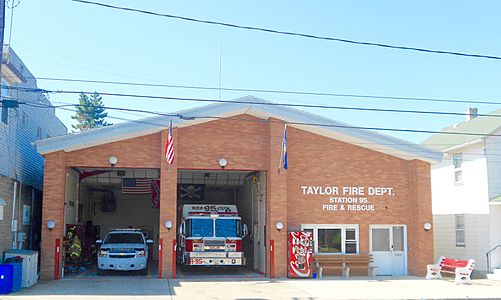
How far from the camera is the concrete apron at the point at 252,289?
54.3 ft

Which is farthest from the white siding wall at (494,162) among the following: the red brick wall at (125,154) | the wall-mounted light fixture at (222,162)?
the red brick wall at (125,154)

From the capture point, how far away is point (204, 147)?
2203cm

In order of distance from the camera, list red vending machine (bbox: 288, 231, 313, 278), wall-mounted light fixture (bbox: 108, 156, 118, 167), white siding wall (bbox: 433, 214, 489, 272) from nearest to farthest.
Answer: wall-mounted light fixture (bbox: 108, 156, 118, 167) < red vending machine (bbox: 288, 231, 313, 278) < white siding wall (bbox: 433, 214, 489, 272)

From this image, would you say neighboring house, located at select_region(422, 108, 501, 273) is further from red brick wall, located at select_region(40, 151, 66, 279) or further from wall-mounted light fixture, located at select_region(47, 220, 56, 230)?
wall-mounted light fixture, located at select_region(47, 220, 56, 230)

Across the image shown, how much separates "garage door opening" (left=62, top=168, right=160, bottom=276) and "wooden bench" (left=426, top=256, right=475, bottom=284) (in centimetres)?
1109

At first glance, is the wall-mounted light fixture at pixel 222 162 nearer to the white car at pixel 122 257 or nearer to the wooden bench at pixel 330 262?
the white car at pixel 122 257

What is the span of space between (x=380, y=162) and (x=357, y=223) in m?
2.72

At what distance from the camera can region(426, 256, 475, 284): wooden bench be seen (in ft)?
66.9

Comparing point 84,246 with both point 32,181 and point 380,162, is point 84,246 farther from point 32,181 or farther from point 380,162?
point 380,162

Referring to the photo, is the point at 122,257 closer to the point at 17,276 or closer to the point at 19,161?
the point at 17,276

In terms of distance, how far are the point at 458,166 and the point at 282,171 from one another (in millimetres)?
10008

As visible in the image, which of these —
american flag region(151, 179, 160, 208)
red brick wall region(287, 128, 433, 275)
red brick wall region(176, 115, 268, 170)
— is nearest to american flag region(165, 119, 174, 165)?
red brick wall region(176, 115, 268, 170)

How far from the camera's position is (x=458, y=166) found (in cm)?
2716

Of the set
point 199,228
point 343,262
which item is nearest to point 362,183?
point 343,262
